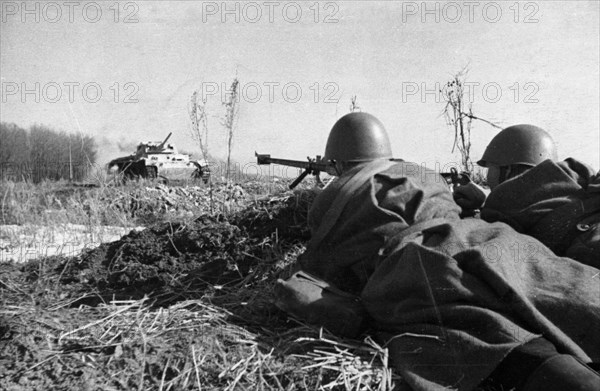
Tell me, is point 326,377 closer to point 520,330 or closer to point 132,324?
point 520,330

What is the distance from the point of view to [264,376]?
268 centimetres

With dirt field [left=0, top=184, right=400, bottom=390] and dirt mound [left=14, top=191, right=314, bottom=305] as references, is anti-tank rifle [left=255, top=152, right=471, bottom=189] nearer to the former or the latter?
dirt mound [left=14, top=191, right=314, bottom=305]

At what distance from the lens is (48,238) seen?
659cm

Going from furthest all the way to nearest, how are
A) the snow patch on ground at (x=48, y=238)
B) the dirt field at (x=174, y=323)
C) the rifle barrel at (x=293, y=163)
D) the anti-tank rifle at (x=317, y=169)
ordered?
the snow patch on ground at (x=48, y=238) < the rifle barrel at (x=293, y=163) < the anti-tank rifle at (x=317, y=169) < the dirt field at (x=174, y=323)

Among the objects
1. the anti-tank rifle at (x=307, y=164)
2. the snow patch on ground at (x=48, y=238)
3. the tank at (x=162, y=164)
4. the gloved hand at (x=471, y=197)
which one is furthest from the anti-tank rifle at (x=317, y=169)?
the tank at (x=162, y=164)

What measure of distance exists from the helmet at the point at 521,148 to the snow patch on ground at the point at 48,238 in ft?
12.9

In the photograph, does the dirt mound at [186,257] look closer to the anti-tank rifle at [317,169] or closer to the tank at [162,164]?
the anti-tank rifle at [317,169]

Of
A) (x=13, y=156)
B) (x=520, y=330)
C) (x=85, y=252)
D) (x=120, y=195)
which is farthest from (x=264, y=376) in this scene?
(x=13, y=156)

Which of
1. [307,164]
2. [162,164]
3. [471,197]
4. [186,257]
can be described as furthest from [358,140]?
[162,164]

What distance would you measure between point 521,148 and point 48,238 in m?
5.16

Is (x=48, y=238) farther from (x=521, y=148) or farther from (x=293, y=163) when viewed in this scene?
(x=521, y=148)

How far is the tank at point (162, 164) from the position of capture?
19.8 m

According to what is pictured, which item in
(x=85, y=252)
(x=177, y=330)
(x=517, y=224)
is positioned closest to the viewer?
(x=177, y=330)

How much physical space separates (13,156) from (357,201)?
28.4 m
